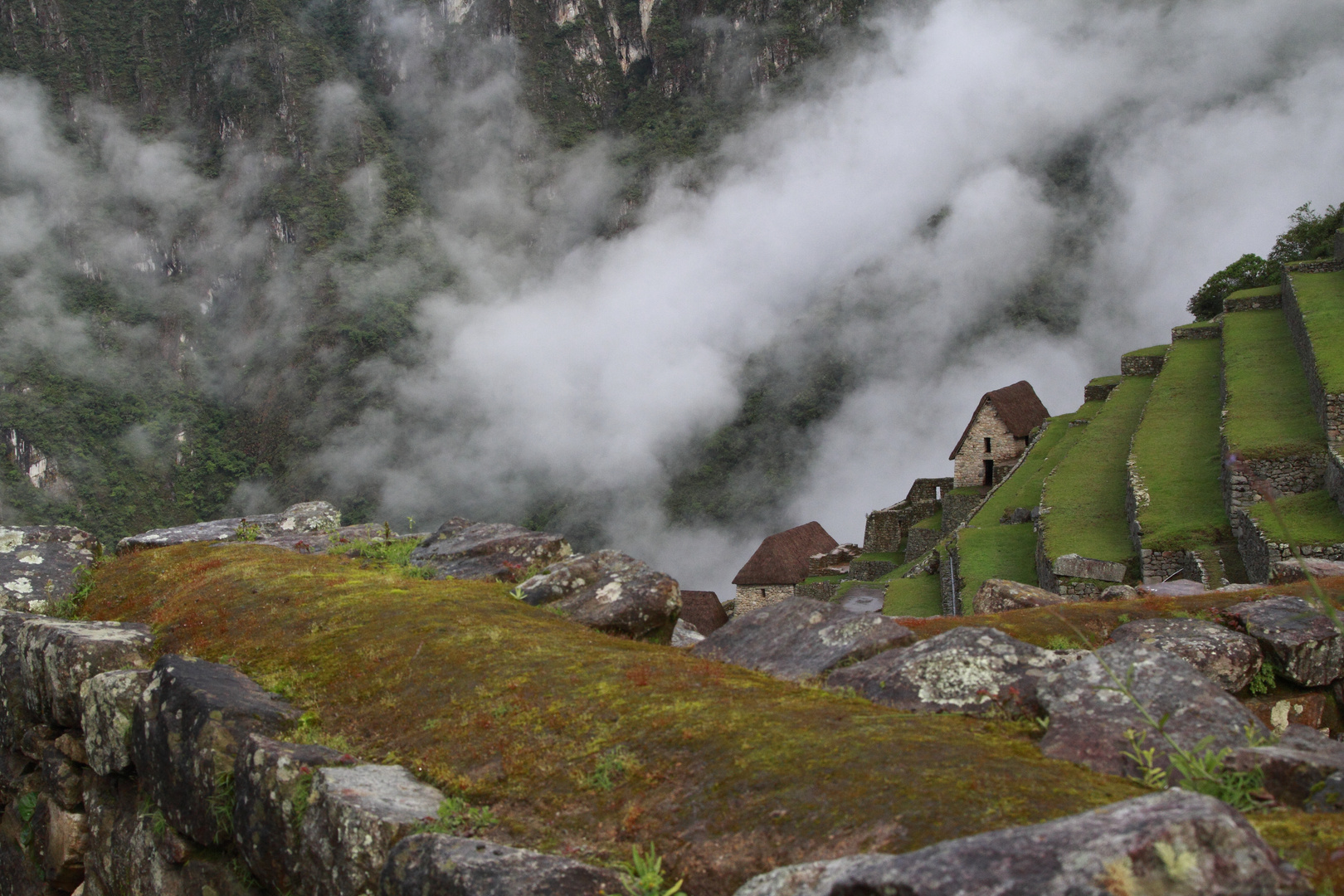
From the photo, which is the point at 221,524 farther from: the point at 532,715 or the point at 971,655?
the point at 971,655

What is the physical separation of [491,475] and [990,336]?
116 m

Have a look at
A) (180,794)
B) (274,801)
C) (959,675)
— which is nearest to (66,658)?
(180,794)

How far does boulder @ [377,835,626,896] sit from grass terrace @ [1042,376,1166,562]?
19671 millimetres

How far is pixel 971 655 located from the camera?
20.8 feet

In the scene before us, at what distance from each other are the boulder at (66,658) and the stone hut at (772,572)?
37656mm

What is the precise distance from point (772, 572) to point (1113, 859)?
4355 cm

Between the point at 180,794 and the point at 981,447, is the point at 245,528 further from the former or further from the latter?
the point at 981,447

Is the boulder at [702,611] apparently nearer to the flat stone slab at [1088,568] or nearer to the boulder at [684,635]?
the flat stone slab at [1088,568]

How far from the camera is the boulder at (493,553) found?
11.1 meters

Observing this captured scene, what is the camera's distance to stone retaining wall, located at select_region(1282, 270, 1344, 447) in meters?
20.3

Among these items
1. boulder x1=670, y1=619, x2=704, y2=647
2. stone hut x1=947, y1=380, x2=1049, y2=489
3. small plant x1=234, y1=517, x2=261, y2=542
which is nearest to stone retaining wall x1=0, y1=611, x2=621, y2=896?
small plant x1=234, y1=517, x2=261, y2=542

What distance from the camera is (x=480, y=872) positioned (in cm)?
425

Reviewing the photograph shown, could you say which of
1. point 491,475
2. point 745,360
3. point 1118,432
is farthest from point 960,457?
point 491,475

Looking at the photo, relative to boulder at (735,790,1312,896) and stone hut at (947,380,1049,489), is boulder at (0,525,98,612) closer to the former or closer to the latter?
boulder at (735,790,1312,896)
